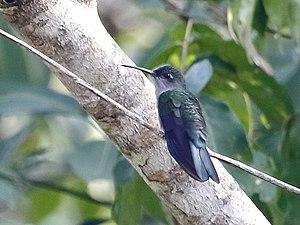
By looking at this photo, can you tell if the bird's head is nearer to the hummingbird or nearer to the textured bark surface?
the hummingbird

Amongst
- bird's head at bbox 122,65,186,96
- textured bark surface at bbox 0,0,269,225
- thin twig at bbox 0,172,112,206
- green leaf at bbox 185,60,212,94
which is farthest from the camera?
thin twig at bbox 0,172,112,206

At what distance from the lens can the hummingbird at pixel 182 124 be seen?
1813 millimetres

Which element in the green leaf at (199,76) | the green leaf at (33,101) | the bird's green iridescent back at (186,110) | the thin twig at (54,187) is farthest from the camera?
the thin twig at (54,187)

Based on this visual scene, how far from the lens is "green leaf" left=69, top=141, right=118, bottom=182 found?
115 inches

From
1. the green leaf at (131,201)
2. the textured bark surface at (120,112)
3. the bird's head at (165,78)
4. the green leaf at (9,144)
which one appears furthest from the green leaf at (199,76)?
the green leaf at (9,144)

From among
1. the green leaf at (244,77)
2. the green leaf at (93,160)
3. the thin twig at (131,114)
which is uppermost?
the thin twig at (131,114)

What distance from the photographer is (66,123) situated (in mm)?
3727

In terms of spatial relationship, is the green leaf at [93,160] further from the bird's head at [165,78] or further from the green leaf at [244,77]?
the bird's head at [165,78]

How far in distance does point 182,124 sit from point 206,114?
0.47 metres

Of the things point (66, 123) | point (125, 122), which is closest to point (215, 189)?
point (125, 122)

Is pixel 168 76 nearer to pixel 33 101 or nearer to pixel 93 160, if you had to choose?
pixel 33 101

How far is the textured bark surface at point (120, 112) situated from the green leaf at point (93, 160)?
1.01 metres

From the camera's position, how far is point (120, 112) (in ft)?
6.18

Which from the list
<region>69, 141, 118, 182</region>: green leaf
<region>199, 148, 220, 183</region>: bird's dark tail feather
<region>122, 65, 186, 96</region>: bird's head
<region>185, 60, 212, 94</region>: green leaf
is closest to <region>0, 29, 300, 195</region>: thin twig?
<region>199, 148, 220, 183</region>: bird's dark tail feather
